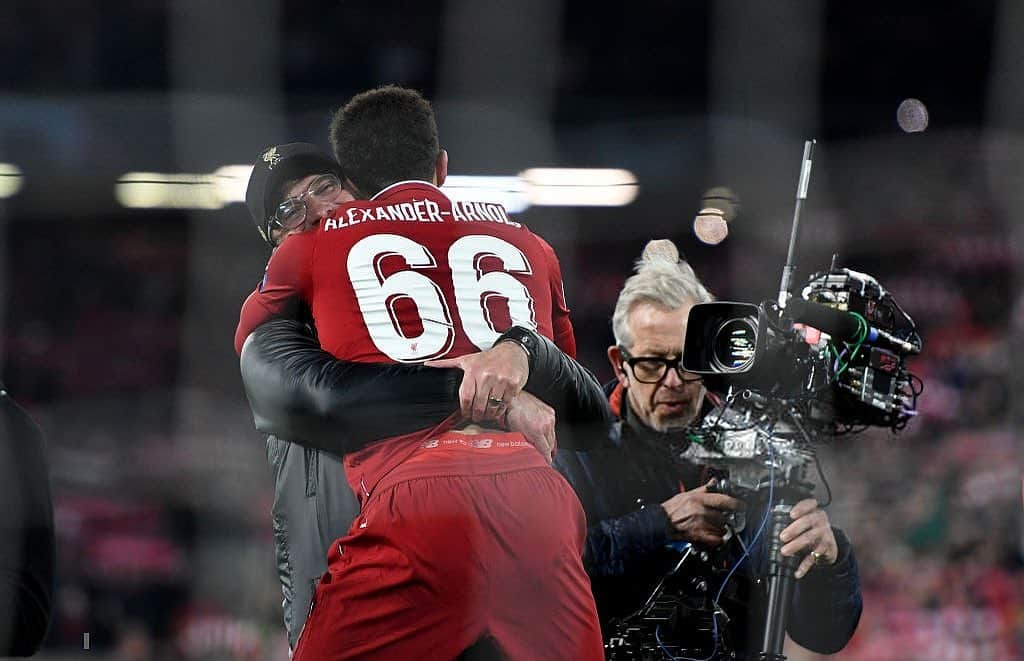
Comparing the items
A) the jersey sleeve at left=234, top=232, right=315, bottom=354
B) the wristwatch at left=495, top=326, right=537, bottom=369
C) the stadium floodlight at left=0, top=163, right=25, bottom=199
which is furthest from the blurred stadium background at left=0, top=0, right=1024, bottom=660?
the wristwatch at left=495, top=326, right=537, bottom=369

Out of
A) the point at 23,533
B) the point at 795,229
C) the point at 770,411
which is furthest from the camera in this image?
the point at 795,229

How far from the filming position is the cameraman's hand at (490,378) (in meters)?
1.36

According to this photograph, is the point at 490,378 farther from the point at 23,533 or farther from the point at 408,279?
the point at 23,533

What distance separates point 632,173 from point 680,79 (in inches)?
5.9

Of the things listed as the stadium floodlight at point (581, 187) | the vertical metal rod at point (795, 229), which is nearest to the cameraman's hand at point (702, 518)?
the vertical metal rod at point (795, 229)

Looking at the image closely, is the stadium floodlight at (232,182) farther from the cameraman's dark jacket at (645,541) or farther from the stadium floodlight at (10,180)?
the cameraman's dark jacket at (645,541)

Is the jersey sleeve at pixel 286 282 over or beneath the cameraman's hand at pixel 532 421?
over

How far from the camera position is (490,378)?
1358 mm

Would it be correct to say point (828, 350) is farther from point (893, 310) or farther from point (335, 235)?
point (335, 235)

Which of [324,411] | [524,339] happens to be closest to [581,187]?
[524,339]

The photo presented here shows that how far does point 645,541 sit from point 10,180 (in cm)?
97

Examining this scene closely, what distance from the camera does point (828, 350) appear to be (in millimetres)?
1521

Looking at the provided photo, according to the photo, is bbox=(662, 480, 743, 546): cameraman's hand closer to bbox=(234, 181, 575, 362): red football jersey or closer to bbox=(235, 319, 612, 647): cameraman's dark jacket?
bbox=(235, 319, 612, 647): cameraman's dark jacket

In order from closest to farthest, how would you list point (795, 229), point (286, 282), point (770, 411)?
1. point (286, 282)
2. point (770, 411)
3. point (795, 229)
